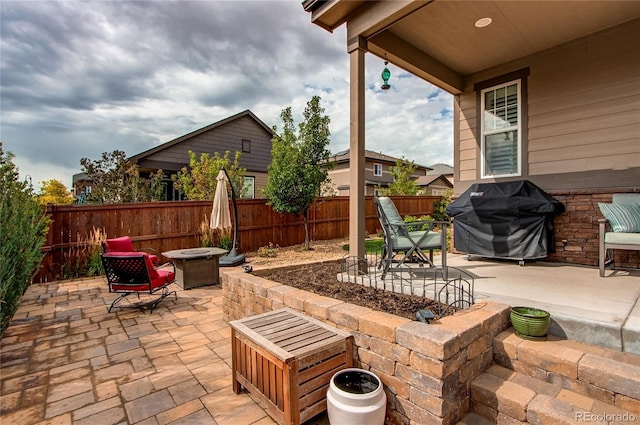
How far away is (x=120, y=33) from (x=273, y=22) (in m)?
3.33

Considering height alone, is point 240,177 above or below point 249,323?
above

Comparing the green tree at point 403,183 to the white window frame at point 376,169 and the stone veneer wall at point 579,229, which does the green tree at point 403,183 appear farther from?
the stone veneer wall at point 579,229

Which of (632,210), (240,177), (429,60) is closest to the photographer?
(632,210)

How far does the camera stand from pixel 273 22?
5.92 metres

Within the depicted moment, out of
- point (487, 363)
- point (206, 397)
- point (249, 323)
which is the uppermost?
point (249, 323)

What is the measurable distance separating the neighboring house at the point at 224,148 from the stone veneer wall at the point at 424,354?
32.9ft

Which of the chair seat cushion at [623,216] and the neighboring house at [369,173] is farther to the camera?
the neighboring house at [369,173]

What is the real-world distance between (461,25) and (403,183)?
12.9 metres

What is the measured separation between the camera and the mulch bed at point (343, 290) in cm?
262

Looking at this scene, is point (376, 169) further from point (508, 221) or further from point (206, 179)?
point (508, 221)

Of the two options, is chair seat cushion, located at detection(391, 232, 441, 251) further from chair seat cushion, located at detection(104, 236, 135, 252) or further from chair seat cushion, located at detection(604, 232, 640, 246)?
chair seat cushion, located at detection(104, 236, 135, 252)

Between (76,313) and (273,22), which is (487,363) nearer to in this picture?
(76,313)

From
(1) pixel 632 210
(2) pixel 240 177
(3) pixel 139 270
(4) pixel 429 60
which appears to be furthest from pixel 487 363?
(2) pixel 240 177

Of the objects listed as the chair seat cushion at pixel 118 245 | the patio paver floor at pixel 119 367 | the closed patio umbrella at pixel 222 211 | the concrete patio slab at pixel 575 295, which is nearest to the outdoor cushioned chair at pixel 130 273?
the patio paver floor at pixel 119 367
